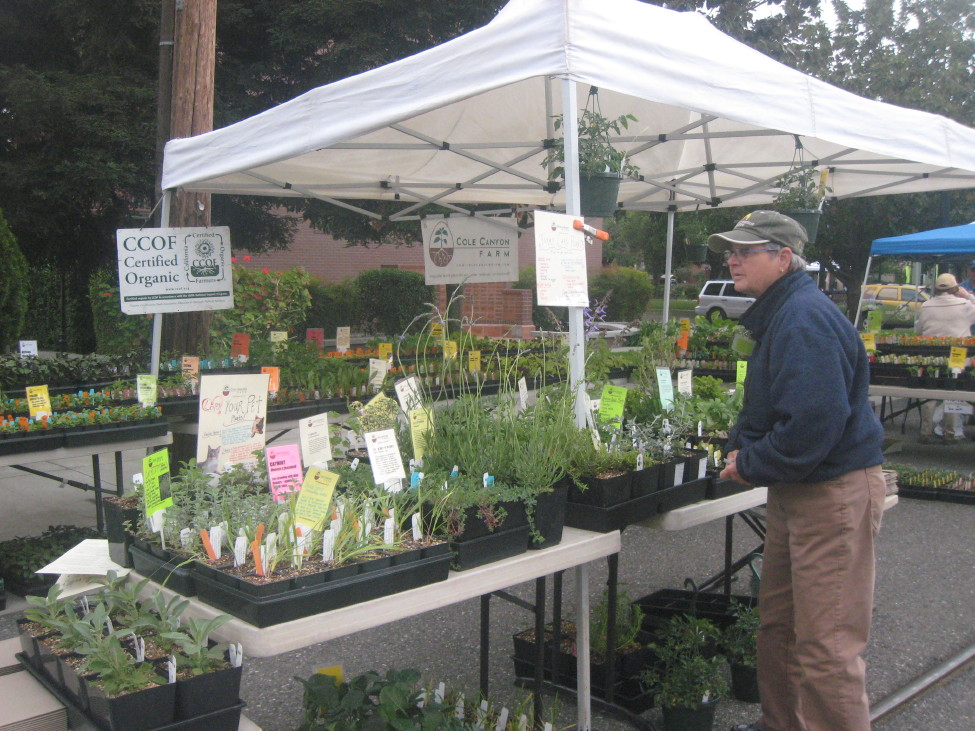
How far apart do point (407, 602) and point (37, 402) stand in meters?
3.22

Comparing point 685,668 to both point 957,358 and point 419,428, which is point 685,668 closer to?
point 419,428

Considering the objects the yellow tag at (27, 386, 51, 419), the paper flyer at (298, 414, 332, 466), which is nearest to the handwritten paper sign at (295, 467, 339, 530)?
the paper flyer at (298, 414, 332, 466)

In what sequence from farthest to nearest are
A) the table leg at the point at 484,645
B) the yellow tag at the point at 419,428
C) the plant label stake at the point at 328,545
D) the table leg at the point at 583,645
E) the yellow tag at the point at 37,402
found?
the yellow tag at the point at 37,402 → the table leg at the point at 484,645 → the table leg at the point at 583,645 → the yellow tag at the point at 419,428 → the plant label stake at the point at 328,545

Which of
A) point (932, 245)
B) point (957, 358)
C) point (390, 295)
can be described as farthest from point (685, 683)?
point (390, 295)

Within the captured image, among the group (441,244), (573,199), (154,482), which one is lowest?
(154,482)

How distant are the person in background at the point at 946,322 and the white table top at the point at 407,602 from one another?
A: 728cm

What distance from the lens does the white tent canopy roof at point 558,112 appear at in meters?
2.93

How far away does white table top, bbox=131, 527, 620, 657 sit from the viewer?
1.87m

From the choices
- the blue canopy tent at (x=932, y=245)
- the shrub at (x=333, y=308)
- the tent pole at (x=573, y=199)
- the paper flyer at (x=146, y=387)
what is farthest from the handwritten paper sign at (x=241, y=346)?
the shrub at (x=333, y=308)

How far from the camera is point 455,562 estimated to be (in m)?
2.28

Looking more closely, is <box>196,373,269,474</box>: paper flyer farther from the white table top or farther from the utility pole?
the utility pole

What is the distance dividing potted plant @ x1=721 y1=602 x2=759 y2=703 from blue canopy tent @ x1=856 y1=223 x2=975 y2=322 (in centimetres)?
709

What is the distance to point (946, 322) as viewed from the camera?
888cm

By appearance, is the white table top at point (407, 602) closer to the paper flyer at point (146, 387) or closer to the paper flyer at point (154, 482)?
the paper flyer at point (154, 482)
